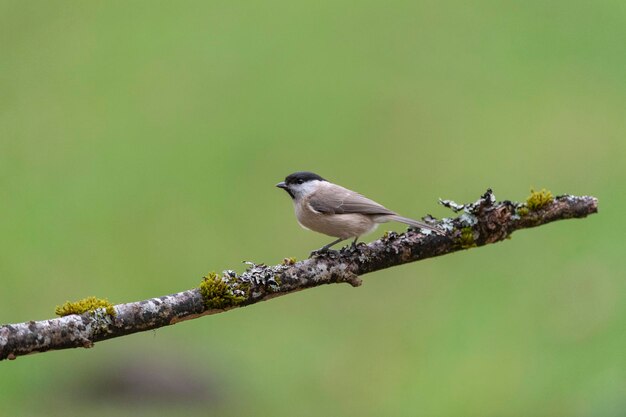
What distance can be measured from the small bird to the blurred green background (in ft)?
12.1

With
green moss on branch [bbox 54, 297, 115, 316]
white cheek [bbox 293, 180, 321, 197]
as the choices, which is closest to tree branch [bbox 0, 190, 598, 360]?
green moss on branch [bbox 54, 297, 115, 316]

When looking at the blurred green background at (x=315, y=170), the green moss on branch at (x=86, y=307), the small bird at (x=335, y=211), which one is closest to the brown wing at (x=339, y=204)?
the small bird at (x=335, y=211)

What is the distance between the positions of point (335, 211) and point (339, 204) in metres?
0.09

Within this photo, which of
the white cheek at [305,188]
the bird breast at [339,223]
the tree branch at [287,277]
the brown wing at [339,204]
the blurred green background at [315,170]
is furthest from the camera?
the blurred green background at [315,170]

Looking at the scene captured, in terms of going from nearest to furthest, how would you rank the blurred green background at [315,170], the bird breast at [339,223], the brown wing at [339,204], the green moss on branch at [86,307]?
the green moss on branch at [86,307], the bird breast at [339,223], the brown wing at [339,204], the blurred green background at [315,170]

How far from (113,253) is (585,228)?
729cm

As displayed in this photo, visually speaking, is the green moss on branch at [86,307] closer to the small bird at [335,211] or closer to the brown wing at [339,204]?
the small bird at [335,211]

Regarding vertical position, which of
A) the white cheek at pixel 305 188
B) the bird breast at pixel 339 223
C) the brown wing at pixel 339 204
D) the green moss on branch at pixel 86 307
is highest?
the white cheek at pixel 305 188

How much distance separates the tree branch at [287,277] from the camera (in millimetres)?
5098

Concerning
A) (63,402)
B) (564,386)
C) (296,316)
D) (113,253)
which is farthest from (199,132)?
(564,386)

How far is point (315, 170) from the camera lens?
1391 centimetres

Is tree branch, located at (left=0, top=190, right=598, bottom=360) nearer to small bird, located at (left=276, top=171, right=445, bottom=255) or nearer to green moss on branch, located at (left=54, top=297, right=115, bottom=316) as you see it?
green moss on branch, located at (left=54, top=297, right=115, bottom=316)

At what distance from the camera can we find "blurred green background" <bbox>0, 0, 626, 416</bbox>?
11602 mm

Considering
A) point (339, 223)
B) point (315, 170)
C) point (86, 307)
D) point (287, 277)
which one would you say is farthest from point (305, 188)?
point (315, 170)
